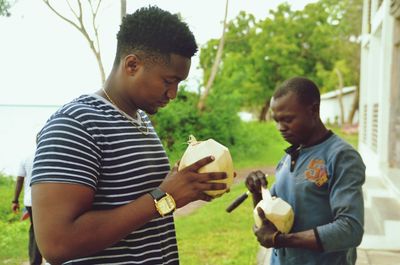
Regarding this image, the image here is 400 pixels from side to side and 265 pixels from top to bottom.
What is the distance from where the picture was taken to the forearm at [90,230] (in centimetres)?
123

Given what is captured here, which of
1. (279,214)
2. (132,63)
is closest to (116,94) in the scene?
(132,63)

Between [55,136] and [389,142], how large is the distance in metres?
7.78

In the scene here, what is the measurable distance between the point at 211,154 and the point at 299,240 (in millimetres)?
639

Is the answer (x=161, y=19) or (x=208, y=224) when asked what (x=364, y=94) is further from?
(x=161, y=19)

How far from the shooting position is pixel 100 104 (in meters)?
1.45

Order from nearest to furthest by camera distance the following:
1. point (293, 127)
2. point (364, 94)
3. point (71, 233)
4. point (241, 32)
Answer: point (71, 233)
point (293, 127)
point (364, 94)
point (241, 32)

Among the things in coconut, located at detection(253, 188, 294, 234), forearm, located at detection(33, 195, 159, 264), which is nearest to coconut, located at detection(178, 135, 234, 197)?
forearm, located at detection(33, 195, 159, 264)

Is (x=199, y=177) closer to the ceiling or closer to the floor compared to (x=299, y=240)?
closer to the ceiling

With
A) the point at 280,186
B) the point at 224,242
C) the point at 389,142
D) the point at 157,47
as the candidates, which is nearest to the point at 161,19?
the point at 157,47

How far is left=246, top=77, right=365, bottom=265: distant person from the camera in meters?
1.85

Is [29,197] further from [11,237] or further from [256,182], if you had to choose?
[256,182]

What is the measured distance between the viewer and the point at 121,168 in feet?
4.59

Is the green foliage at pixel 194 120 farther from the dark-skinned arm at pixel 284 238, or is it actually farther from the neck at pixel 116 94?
the neck at pixel 116 94

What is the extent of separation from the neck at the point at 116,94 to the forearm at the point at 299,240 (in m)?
0.89
